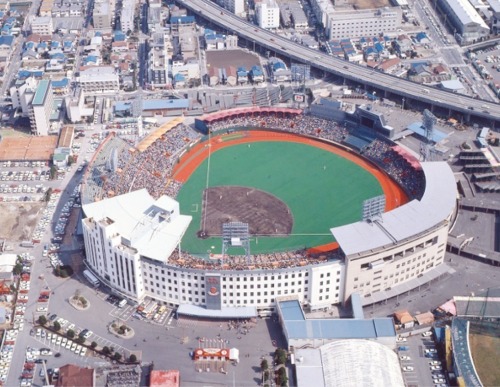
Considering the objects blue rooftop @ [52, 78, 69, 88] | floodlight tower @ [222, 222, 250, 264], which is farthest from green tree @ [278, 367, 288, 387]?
blue rooftop @ [52, 78, 69, 88]

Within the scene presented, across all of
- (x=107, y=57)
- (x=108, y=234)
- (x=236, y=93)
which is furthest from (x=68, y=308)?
(x=107, y=57)

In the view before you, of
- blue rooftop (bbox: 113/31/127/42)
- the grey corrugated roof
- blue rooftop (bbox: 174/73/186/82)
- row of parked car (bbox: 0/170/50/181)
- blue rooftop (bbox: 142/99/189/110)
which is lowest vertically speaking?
row of parked car (bbox: 0/170/50/181)

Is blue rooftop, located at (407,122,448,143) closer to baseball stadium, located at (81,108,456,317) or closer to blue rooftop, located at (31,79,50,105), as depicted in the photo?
baseball stadium, located at (81,108,456,317)

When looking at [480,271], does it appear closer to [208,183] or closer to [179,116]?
[208,183]

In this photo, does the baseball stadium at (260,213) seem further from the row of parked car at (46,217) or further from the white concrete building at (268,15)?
the white concrete building at (268,15)

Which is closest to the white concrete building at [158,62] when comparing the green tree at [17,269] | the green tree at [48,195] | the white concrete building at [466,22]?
the green tree at [48,195]

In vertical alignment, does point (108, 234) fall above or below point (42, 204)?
above

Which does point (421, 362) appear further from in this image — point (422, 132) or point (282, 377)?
point (422, 132)

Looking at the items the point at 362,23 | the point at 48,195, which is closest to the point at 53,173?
the point at 48,195
